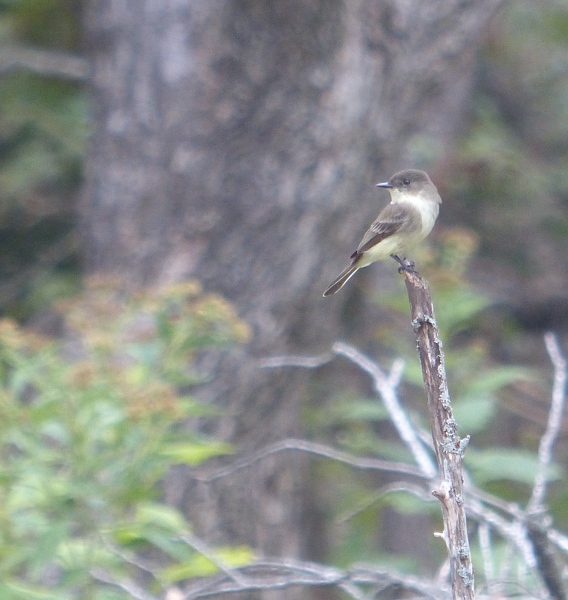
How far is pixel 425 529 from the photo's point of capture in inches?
288

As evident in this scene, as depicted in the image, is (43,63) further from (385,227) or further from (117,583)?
(117,583)

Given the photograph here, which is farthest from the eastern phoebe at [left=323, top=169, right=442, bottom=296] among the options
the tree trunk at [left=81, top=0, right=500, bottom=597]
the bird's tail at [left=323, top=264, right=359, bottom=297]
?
the tree trunk at [left=81, top=0, right=500, bottom=597]

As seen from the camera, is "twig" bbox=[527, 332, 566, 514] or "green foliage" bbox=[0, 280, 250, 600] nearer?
"twig" bbox=[527, 332, 566, 514]

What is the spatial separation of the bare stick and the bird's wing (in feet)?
4.50

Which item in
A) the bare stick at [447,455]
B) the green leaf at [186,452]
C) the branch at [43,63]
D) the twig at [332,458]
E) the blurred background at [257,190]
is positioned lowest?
the bare stick at [447,455]

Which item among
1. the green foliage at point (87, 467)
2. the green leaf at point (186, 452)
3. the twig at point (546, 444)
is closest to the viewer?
the twig at point (546, 444)

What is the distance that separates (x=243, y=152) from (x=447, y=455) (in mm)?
3294

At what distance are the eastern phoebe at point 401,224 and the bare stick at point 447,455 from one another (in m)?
1.38

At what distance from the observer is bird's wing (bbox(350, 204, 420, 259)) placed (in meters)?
3.43

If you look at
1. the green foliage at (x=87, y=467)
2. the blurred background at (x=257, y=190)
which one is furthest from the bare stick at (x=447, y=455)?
the blurred background at (x=257, y=190)

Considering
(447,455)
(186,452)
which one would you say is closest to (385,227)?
(186,452)

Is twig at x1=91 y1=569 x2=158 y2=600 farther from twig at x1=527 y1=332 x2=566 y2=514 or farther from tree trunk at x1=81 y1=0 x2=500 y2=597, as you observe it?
tree trunk at x1=81 y1=0 x2=500 y2=597

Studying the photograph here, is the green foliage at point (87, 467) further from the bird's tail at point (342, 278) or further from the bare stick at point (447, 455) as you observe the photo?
the bare stick at point (447, 455)

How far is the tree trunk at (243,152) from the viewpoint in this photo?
490 cm
